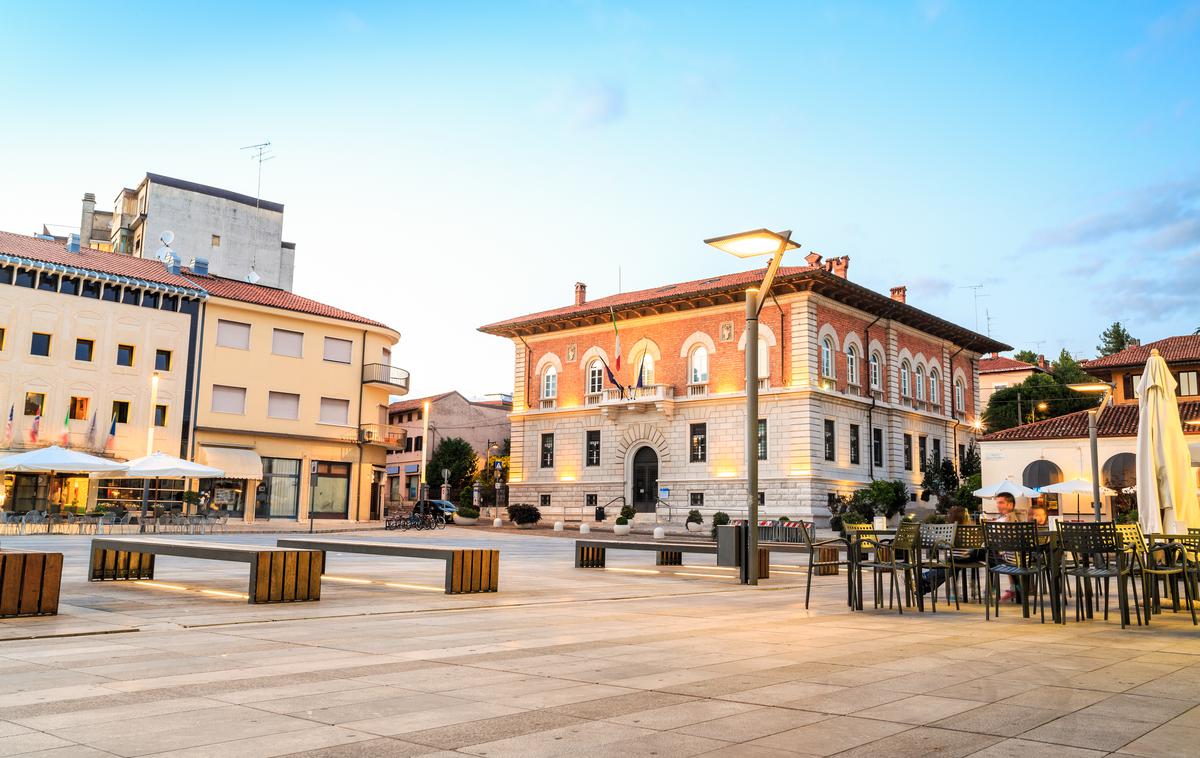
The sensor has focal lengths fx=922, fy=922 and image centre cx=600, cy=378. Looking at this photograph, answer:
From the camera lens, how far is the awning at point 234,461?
40062mm

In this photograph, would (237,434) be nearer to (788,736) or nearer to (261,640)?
(261,640)

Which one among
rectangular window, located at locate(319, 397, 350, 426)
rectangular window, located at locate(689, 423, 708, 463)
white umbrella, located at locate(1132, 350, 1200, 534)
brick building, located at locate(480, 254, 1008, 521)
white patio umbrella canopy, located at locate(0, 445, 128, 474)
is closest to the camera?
white umbrella, located at locate(1132, 350, 1200, 534)

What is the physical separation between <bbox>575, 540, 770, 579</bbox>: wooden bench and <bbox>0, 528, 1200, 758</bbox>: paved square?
497cm

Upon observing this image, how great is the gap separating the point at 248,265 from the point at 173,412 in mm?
15210

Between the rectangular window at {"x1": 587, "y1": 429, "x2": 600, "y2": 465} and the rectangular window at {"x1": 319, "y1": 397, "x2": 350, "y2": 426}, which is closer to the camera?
the rectangular window at {"x1": 319, "y1": 397, "x2": 350, "y2": 426}

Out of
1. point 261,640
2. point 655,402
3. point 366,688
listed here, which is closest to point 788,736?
point 366,688

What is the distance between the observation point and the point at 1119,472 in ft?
122

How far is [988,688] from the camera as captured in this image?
18.5 feet

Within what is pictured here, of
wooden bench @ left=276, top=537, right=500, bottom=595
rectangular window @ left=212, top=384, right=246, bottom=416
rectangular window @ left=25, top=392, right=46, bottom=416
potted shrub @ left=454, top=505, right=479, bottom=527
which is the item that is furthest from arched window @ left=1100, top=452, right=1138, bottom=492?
rectangular window @ left=25, top=392, right=46, bottom=416

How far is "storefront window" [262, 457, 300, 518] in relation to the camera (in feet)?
139

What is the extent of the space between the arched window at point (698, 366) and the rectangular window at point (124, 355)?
81.6ft

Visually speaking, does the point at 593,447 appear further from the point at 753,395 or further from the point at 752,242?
the point at 752,242

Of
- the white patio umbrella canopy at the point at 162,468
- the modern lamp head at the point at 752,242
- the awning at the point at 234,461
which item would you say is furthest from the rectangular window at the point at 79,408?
the modern lamp head at the point at 752,242

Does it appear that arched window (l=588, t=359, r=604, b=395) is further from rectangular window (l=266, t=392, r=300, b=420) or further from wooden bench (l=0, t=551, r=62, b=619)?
wooden bench (l=0, t=551, r=62, b=619)
